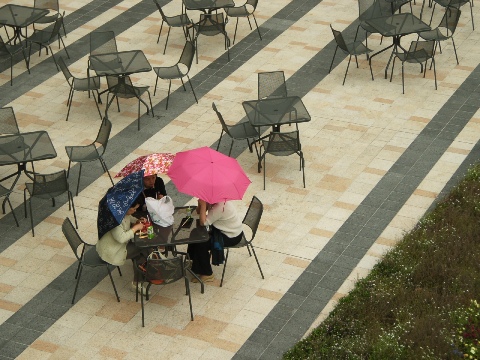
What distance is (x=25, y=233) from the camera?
14.8 meters

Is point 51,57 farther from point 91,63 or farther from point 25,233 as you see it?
point 25,233

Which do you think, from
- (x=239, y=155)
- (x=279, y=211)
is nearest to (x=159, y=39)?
(x=239, y=155)

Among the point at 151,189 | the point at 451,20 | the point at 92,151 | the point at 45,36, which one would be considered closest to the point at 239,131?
the point at 92,151

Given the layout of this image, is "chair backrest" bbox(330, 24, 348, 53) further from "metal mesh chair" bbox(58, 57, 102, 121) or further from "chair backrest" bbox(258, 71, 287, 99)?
"metal mesh chair" bbox(58, 57, 102, 121)

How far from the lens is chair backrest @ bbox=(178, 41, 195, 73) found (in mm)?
17984

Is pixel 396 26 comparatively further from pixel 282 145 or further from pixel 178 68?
pixel 282 145

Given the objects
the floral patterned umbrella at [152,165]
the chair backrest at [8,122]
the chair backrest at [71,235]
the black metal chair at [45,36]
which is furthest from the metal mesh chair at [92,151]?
the black metal chair at [45,36]

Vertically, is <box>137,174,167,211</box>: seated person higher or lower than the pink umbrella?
lower

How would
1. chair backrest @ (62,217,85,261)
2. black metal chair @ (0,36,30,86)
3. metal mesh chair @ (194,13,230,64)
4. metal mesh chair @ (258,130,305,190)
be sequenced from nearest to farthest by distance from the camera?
chair backrest @ (62,217,85,261) → metal mesh chair @ (258,130,305,190) → black metal chair @ (0,36,30,86) → metal mesh chair @ (194,13,230,64)

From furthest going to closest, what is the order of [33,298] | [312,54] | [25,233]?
[312,54]
[25,233]
[33,298]

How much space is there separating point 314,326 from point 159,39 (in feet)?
30.1

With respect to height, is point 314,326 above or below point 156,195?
below

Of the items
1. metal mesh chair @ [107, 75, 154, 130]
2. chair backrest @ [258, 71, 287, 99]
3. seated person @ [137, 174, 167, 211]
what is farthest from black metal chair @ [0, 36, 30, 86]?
seated person @ [137, 174, 167, 211]

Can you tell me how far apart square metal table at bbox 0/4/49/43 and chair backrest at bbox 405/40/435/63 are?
6.46 m
